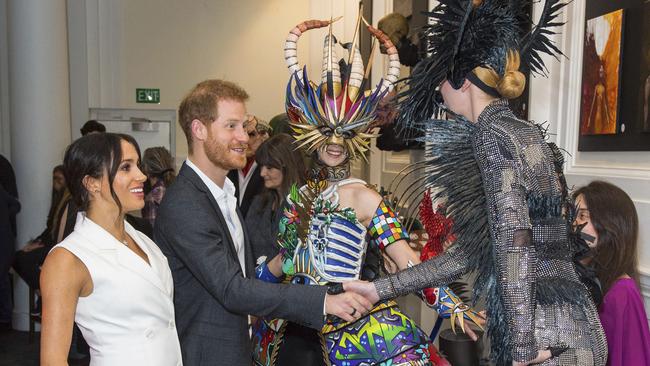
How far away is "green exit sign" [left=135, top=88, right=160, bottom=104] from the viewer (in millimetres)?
7230

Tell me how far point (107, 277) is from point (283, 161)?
193cm

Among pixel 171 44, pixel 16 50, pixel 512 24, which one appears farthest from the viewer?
pixel 171 44

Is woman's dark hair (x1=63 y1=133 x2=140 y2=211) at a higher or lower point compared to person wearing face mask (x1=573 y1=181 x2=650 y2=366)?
higher

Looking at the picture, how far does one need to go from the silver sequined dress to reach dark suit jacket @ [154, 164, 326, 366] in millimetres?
636

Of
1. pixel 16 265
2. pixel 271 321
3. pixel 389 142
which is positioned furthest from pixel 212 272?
pixel 16 265

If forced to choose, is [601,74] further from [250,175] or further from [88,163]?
[250,175]

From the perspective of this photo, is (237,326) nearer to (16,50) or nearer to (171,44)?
(16,50)

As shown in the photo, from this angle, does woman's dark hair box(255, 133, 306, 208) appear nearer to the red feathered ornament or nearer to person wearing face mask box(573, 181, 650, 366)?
the red feathered ornament

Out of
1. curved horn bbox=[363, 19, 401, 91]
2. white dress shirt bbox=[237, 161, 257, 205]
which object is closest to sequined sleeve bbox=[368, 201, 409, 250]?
curved horn bbox=[363, 19, 401, 91]

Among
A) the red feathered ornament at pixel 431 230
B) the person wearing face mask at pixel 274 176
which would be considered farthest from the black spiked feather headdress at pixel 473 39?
the person wearing face mask at pixel 274 176

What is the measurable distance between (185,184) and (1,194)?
3071 millimetres

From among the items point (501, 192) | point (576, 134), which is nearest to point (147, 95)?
point (576, 134)

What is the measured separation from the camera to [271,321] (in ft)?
8.05

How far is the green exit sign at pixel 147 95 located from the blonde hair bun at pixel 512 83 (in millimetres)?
6139
